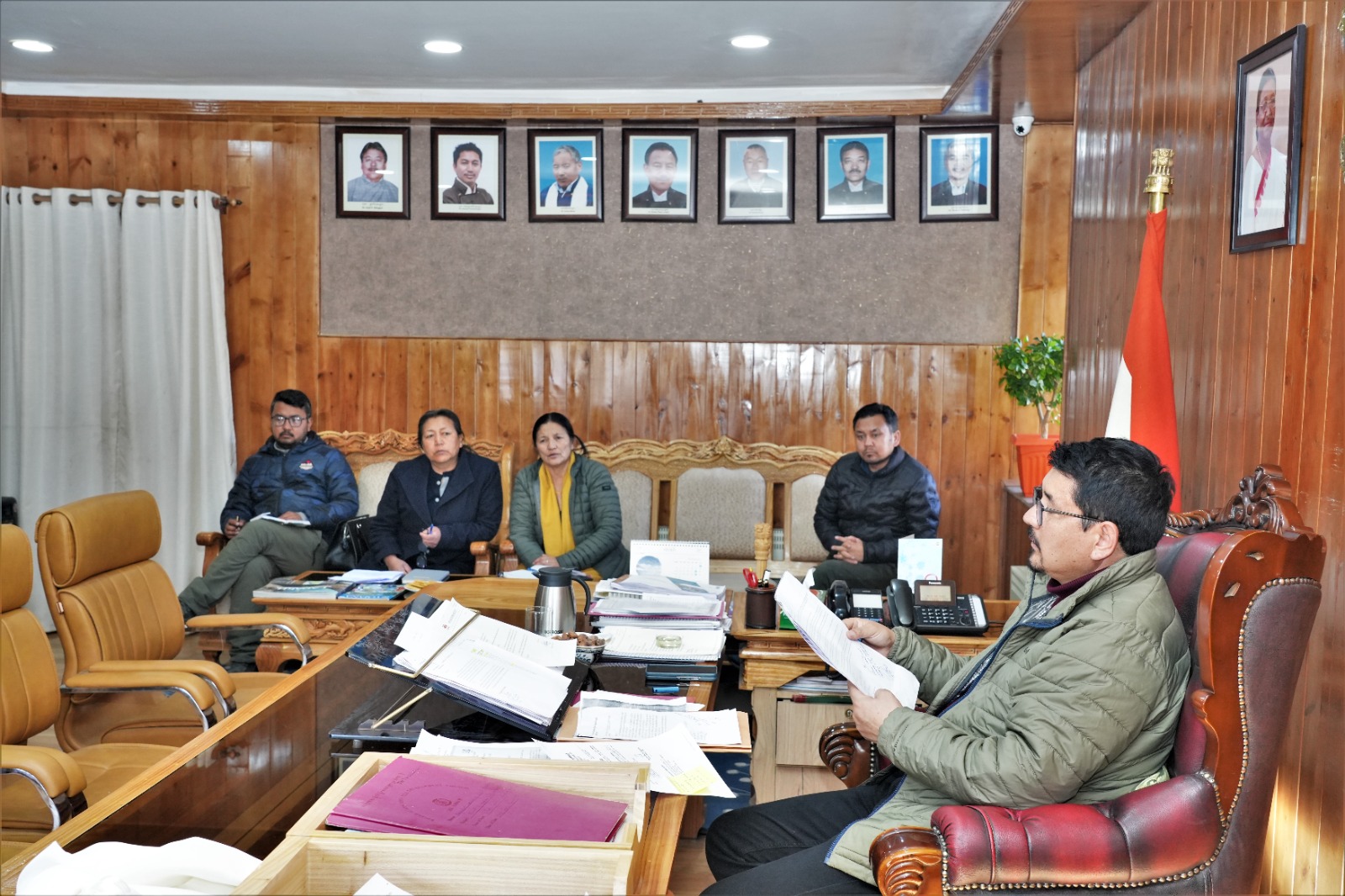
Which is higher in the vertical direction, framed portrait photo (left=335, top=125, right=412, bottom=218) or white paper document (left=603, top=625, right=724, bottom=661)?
framed portrait photo (left=335, top=125, right=412, bottom=218)

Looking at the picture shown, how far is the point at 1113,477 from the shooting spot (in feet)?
6.14

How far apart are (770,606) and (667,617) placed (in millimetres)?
374

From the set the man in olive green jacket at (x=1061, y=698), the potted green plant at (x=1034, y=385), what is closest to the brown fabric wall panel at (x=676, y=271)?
the potted green plant at (x=1034, y=385)

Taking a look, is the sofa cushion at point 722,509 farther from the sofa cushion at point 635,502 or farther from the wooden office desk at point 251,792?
the wooden office desk at point 251,792

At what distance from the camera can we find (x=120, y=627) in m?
2.96

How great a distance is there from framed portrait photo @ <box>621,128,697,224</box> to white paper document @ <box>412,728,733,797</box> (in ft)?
12.8

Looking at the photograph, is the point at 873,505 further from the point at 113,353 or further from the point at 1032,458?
the point at 113,353

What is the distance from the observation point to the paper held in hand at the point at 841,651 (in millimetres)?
2086

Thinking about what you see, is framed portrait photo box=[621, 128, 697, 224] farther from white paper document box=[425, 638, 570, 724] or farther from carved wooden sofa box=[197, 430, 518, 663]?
white paper document box=[425, 638, 570, 724]

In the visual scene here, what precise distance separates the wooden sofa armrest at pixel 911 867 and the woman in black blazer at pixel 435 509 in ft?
10.5

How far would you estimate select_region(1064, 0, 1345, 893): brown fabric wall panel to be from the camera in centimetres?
210

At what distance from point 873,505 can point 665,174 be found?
A: 1.99 meters

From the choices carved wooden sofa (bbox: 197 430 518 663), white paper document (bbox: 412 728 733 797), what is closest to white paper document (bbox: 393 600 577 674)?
white paper document (bbox: 412 728 733 797)

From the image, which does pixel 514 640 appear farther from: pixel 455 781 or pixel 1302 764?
pixel 1302 764
